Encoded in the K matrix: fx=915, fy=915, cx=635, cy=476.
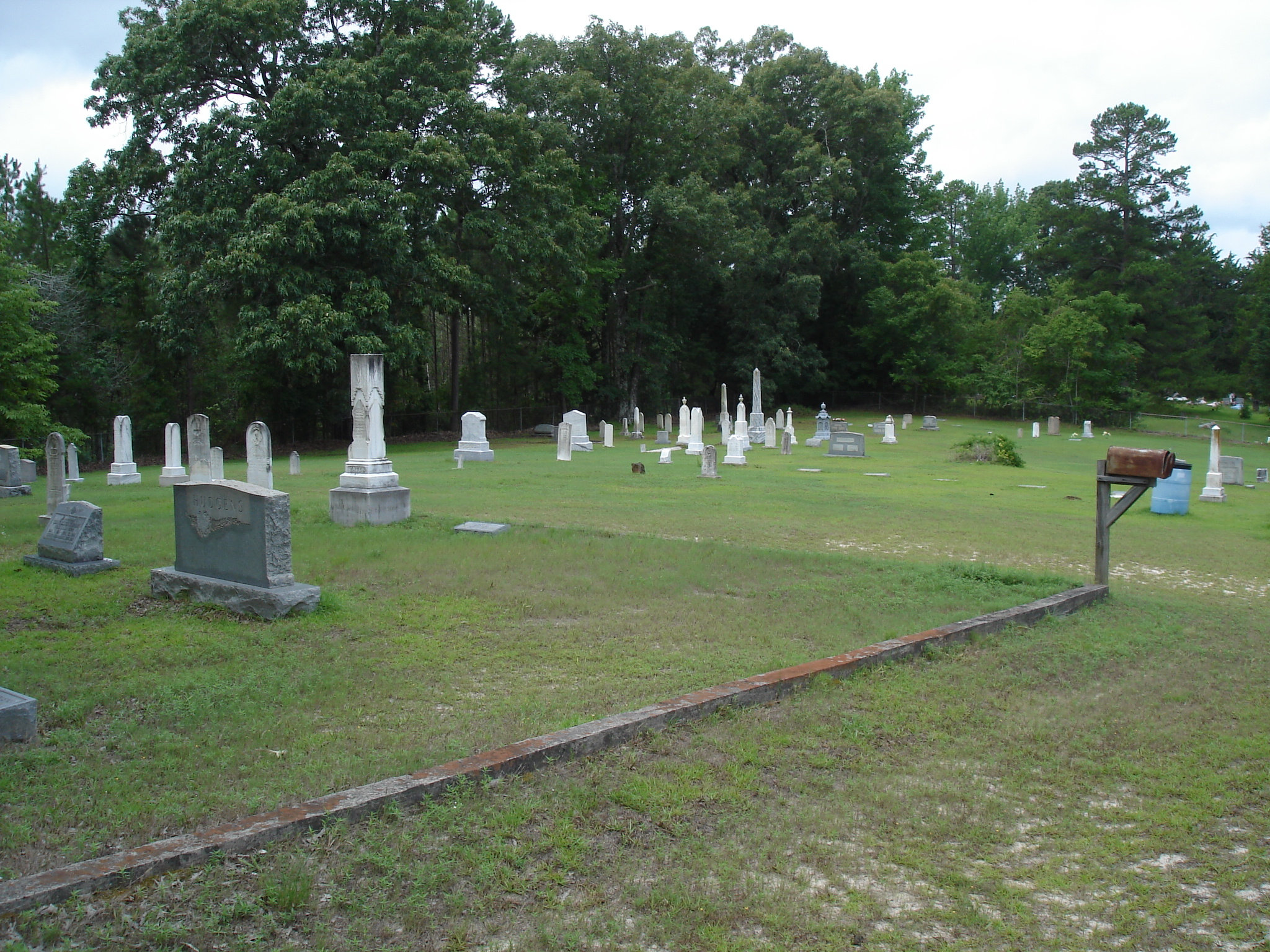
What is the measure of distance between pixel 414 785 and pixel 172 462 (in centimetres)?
1635

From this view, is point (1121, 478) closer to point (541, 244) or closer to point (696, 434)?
point (696, 434)

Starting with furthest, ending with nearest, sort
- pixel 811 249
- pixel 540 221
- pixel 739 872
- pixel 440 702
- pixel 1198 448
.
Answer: pixel 811 249 < pixel 1198 448 < pixel 540 221 < pixel 440 702 < pixel 739 872

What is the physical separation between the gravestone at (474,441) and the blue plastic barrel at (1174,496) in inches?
591

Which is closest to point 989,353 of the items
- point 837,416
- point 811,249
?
point 837,416

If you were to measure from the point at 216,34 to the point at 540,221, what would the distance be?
36.7ft

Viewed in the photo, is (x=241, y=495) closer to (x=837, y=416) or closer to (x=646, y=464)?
(x=646, y=464)

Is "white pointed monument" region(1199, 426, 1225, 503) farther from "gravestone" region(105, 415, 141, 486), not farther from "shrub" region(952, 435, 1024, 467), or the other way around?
"gravestone" region(105, 415, 141, 486)

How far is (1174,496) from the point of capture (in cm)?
1519

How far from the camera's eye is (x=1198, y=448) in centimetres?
3788

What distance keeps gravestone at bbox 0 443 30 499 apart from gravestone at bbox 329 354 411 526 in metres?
7.85

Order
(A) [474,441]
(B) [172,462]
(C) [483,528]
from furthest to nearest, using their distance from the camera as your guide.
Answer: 1. (A) [474,441]
2. (B) [172,462]
3. (C) [483,528]

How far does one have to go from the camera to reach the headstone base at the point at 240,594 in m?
7.00

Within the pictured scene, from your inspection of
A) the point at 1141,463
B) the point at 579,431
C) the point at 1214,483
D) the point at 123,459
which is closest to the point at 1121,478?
the point at 1141,463

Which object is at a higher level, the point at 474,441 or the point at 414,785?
the point at 474,441
